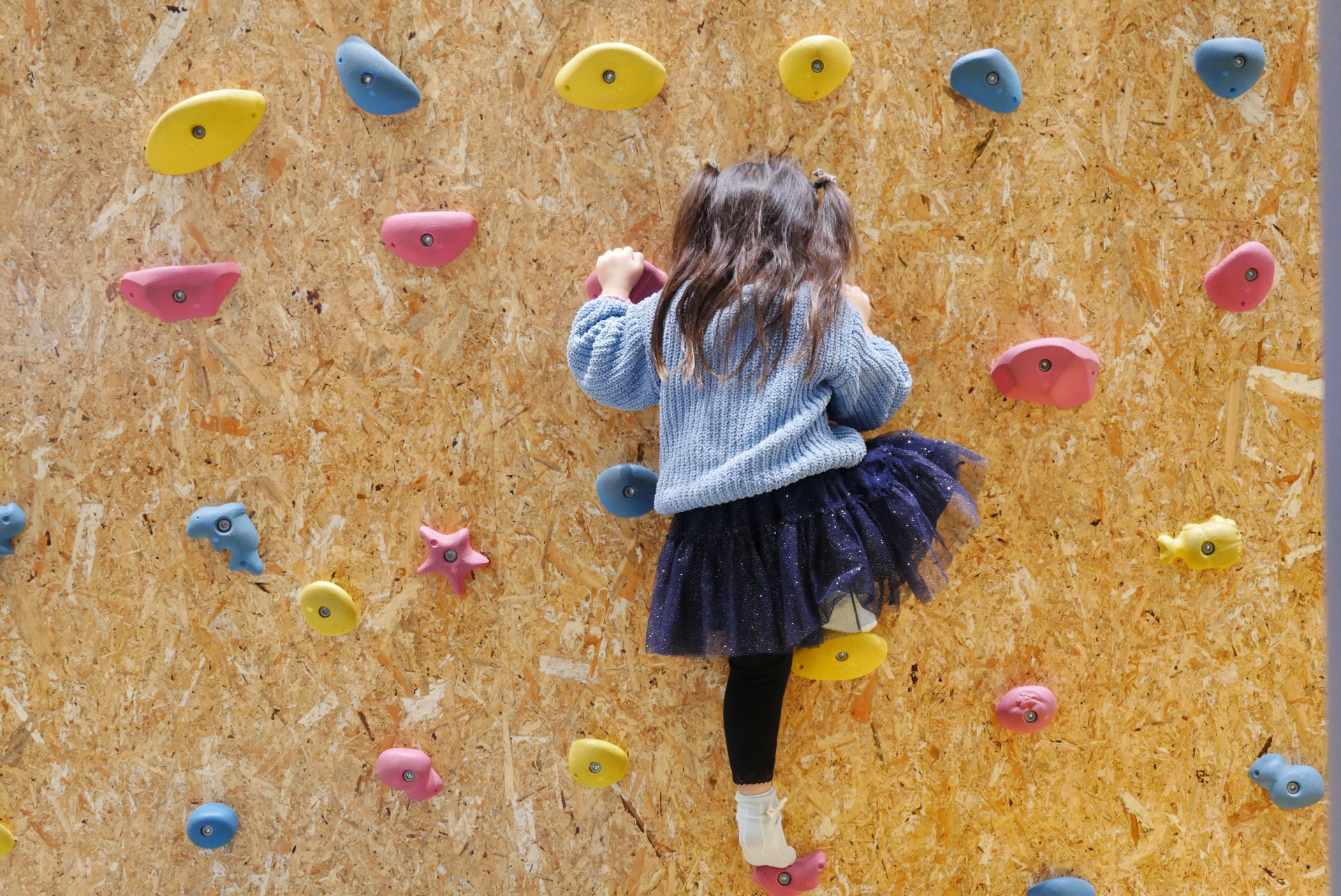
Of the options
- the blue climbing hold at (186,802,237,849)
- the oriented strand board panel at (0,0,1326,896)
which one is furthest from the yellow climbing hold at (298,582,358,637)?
the blue climbing hold at (186,802,237,849)

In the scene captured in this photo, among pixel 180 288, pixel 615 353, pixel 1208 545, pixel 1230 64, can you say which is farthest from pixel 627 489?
pixel 1230 64

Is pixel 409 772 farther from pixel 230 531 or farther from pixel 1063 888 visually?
pixel 1063 888

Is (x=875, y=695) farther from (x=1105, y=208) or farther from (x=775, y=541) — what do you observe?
(x=1105, y=208)

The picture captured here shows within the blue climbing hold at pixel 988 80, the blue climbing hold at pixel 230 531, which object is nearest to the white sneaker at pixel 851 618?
the blue climbing hold at pixel 988 80

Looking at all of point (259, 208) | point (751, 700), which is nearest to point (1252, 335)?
point (751, 700)

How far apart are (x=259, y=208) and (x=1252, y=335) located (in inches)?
57.2

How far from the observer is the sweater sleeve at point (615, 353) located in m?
1.22

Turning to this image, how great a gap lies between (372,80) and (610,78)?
329 mm

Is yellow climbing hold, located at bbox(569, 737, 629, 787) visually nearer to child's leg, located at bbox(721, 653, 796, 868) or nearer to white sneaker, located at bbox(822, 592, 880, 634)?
child's leg, located at bbox(721, 653, 796, 868)

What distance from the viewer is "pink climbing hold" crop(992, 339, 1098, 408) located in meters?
1.34

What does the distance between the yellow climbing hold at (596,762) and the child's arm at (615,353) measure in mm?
508

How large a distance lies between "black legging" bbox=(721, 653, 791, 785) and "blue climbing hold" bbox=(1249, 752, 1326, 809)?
74 cm

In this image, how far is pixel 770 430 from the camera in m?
1.16

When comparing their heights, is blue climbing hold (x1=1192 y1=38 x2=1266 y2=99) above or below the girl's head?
above
